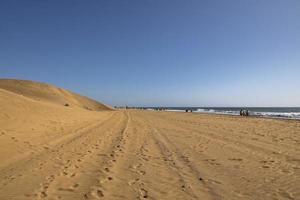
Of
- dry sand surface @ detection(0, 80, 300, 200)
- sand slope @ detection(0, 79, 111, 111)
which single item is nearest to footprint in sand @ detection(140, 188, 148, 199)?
dry sand surface @ detection(0, 80, 300, 200)

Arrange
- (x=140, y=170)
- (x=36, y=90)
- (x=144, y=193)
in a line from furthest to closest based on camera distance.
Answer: (x=36, y=90), (x=140, y=170), (x=144, y=193)

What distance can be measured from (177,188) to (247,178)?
213cm

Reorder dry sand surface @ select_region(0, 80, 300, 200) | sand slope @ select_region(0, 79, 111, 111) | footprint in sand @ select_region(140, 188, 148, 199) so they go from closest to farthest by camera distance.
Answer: footprint in sand @ select_region(140, 188, 148, 199) < dry sand surface @ select_region(0, 80, 300, 200) < sand slope @ select_region(0, 79, 111, 111)

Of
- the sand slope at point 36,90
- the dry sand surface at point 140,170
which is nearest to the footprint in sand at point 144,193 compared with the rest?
the dry sand surface at point 140,170

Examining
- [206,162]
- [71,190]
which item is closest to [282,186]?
[206,162]

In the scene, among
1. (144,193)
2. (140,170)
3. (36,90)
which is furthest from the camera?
(36,90)

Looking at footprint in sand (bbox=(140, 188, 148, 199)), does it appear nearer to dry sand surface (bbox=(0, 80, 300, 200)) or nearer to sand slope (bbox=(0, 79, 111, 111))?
dry sand surface (bbox=(0, 80, 300, 200))

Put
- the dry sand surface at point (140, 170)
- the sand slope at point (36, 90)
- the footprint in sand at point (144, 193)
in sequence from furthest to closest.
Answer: the sand slope at point (36, 90) → the dry sand surface at point (140, 170) → the footprint in sand at point (144, 193)

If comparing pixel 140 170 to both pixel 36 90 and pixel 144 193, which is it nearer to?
pixel 144 193

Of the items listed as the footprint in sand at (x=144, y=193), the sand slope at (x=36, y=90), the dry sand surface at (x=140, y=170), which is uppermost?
the sand slope at (x=36, y=90)

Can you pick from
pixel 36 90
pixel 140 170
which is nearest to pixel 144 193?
pixel 140 170

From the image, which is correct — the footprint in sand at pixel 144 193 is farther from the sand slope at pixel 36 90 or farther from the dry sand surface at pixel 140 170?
the sand slope at pixel 36 90

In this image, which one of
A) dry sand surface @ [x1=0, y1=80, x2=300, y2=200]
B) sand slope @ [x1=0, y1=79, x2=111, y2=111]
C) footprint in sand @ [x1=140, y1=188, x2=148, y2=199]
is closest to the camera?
footprint in sand @ [x1=140, y1=188, x2=148, y2=199]

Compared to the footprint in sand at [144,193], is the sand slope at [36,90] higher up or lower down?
higher up
